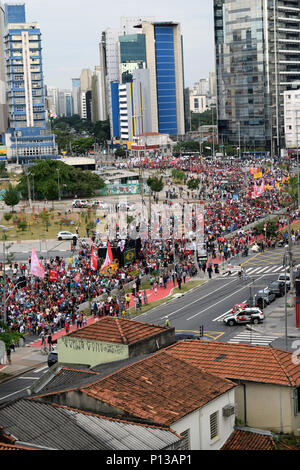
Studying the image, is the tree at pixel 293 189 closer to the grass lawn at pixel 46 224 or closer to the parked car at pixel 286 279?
the grass lawn at pixel 46 224

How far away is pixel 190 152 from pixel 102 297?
13088 centimetres

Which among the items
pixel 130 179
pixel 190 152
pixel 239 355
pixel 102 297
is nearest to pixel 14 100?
pixel 190 152

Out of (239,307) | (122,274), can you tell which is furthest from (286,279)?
(122,274)

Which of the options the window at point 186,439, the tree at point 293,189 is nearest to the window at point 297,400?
the window at point 186,439

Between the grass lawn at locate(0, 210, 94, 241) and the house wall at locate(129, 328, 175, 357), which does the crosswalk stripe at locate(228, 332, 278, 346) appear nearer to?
the house wall at locate(129, 328, 175, 357)

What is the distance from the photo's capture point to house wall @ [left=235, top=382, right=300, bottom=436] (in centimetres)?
2345

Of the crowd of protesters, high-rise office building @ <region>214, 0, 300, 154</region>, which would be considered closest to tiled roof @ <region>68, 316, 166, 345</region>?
the crowd of protesters

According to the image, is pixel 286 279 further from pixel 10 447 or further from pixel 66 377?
pixel 10 447

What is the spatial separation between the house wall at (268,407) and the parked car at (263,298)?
81.3 feet

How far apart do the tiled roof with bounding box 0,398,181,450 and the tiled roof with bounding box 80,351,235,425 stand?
636 mm

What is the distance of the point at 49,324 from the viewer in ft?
157

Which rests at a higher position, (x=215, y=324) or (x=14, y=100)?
(x=14, y=100)
